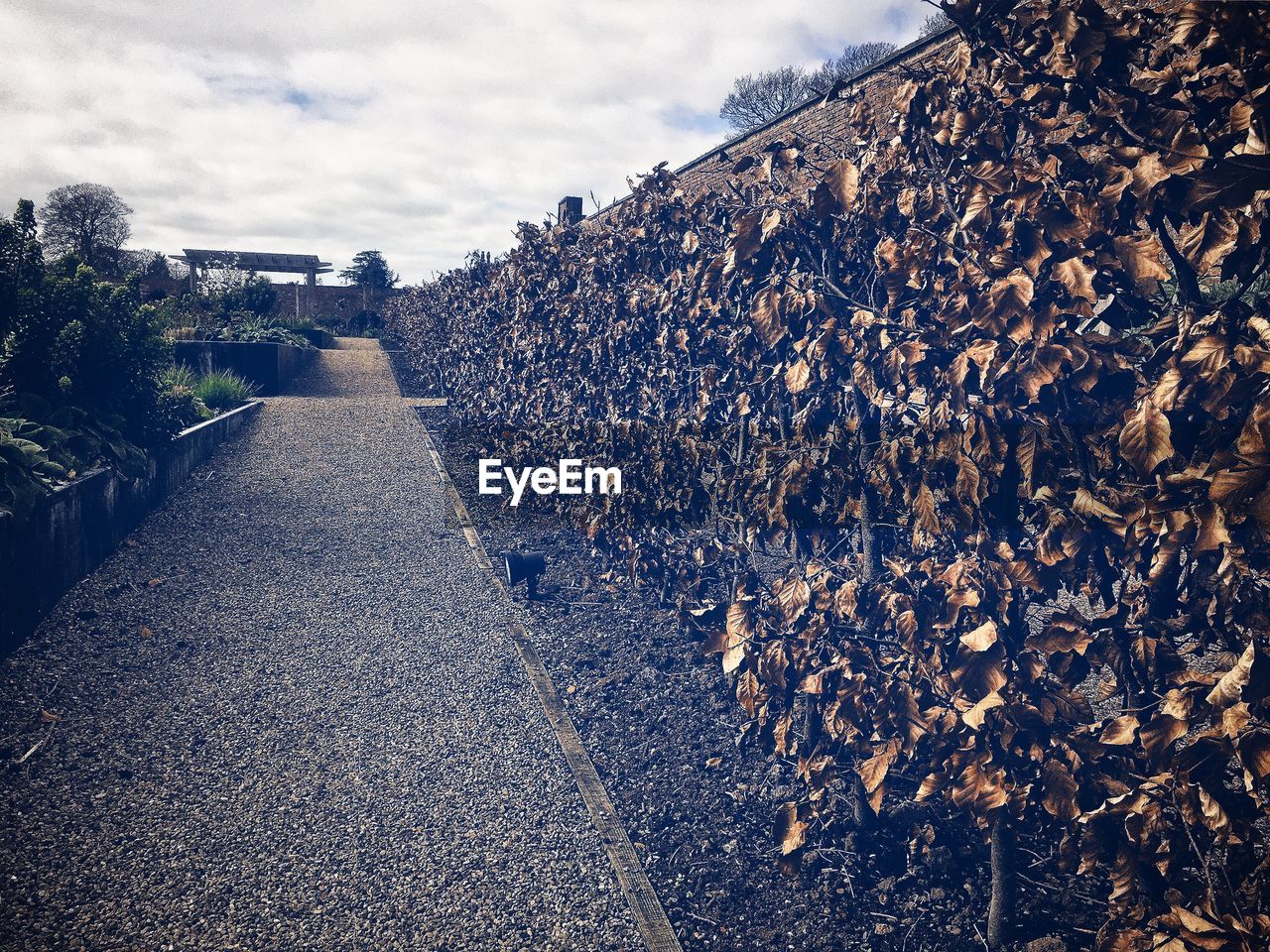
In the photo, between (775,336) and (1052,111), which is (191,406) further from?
(1052,111)

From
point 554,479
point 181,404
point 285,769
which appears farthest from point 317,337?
point 285,769

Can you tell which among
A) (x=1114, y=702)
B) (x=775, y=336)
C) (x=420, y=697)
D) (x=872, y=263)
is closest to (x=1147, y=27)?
(x=872, y=263)

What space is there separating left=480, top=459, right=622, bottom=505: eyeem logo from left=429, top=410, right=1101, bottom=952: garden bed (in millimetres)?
1111

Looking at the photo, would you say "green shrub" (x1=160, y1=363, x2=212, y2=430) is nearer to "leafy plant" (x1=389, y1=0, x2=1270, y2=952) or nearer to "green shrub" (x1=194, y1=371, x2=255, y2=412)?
"green shrub" (x1=194, y1=371, x2=255, y2=412)

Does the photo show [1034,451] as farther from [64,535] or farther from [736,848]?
[64,535]

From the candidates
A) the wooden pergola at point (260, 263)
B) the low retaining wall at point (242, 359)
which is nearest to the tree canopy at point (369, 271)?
the wooden pergola at point (260, 263)

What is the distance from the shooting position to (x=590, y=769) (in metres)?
3.79

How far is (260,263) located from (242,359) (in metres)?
25.7

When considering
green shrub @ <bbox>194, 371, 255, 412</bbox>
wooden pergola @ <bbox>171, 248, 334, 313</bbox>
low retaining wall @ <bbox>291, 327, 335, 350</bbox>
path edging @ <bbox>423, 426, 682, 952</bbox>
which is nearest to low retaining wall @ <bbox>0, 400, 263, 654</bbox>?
path edging @ <bbox>423, 426, 682, 952</bbox>

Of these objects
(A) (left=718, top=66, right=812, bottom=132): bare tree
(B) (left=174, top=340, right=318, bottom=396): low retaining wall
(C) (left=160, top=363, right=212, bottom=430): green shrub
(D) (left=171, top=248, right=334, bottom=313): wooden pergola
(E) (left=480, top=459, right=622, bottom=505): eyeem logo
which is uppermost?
(A) (left=718, top=66, right=812, bottom=132): bare tree

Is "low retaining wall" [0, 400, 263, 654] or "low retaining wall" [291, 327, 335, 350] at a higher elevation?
"low retaining wall" [291, 327, 335, 350]

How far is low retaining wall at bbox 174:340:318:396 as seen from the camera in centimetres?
1461

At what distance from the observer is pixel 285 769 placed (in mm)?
3744

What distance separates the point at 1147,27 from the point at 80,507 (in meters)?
6.62
